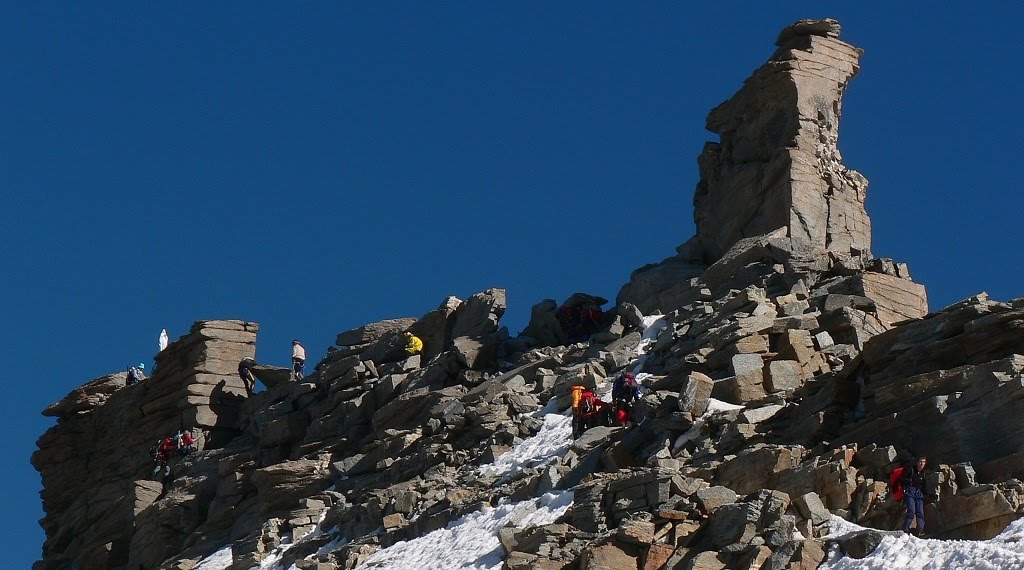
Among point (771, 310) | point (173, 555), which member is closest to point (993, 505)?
point (771, 310)

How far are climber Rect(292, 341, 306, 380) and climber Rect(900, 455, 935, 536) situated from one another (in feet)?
97.9

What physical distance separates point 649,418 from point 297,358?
20963 millimetres

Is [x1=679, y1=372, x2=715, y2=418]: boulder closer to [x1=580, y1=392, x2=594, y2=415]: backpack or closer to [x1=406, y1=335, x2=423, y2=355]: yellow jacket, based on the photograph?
[x1=580, y1=392, x2=594, y2=415]: backpack

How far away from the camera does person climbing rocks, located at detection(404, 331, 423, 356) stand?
59.6 metres

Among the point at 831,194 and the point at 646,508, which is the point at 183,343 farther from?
the point at 646,508

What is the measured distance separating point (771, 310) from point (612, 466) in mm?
8027

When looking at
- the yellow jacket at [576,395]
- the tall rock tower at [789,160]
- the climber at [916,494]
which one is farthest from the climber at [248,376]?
the climber at [916,494]

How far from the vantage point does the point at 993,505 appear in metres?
34.7

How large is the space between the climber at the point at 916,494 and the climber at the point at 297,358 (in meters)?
29.8

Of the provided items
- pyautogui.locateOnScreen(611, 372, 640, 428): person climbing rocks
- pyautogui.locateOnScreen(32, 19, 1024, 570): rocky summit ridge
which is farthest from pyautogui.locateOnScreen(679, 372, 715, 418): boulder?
pyautogui.locateOnScreen(611, 372, 640, 428): person climbing rocks

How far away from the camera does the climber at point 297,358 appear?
207 feet

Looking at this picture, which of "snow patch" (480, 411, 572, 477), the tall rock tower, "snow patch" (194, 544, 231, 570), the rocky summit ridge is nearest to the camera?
the rocky summit ridge

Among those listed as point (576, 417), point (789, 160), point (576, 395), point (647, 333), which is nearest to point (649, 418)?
point (576, 417)

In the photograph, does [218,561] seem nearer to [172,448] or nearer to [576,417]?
[172,448]
